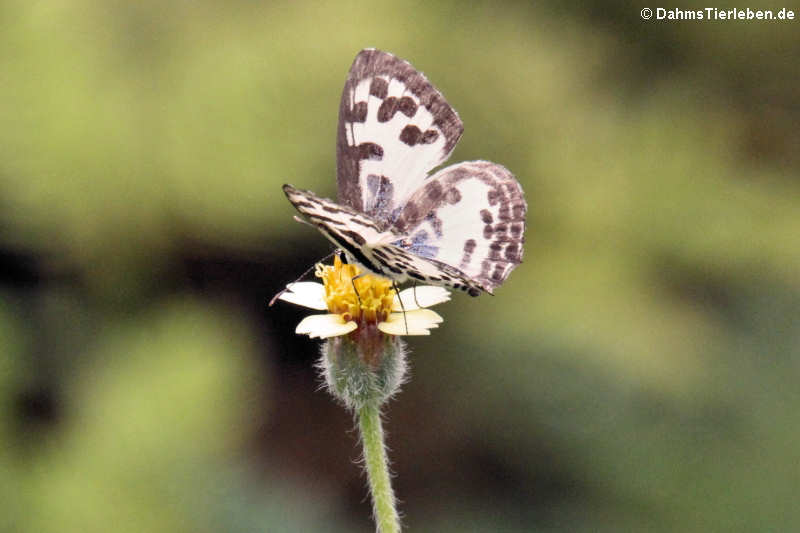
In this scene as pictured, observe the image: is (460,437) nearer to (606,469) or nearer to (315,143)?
(606,469)

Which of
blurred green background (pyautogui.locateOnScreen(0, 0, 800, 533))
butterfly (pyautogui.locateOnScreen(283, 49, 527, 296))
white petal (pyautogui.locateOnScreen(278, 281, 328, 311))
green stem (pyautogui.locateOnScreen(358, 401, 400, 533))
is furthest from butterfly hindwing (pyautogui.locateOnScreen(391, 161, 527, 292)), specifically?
blurred green background (pyautogui.locateOnScreen(0, 0, 800, 533))

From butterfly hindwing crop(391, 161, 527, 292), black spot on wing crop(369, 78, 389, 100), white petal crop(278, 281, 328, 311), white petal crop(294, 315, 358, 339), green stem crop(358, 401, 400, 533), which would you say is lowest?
green stem crop(358, 401, 400, 533)

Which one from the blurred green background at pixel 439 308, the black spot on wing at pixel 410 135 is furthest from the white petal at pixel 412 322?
the blurred green background at pixel 439 308

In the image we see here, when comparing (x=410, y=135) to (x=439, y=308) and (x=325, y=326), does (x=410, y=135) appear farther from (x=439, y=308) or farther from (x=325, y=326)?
(x=439, y=308)

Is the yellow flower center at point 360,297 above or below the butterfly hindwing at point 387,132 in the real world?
below

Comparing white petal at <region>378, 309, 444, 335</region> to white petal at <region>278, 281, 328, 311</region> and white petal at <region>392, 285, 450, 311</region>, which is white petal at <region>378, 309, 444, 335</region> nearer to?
white petal at <region>392, 285, 450, 311</region>

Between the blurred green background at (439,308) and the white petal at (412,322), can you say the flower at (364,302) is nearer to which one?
the white petal at (412,322)
